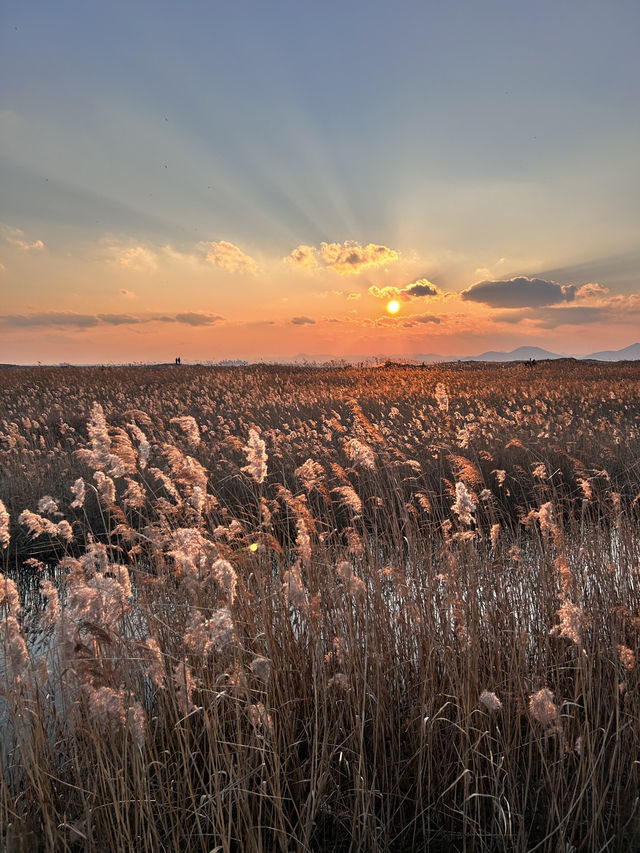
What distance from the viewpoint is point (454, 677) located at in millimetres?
2615

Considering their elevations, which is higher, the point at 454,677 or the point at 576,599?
the point at 576,599

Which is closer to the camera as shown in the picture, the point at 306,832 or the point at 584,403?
the point at 306,832

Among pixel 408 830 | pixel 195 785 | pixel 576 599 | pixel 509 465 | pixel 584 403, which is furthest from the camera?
pixel 584 403

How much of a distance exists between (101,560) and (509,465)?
6.08 m

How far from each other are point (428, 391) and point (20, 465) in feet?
35.0

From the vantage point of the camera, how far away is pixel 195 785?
2.49 m

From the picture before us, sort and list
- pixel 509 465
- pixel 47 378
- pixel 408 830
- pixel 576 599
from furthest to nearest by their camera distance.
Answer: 1. pixel 47 378
2. pixel 509 465
3. pixel 576 599
4. pixel 408 830

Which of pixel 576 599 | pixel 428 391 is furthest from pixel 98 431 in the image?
pixel 428 391

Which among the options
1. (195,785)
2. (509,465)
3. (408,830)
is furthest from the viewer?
(509,465)

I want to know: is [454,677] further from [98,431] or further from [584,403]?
[584,403]

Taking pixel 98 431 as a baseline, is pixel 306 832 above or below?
below

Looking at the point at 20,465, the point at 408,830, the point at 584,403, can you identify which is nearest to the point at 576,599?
the point at 408,830

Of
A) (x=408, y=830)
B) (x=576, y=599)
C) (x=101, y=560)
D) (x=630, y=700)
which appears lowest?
(x=408, y=830)

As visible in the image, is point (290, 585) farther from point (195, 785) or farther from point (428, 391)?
point (428, 391)
